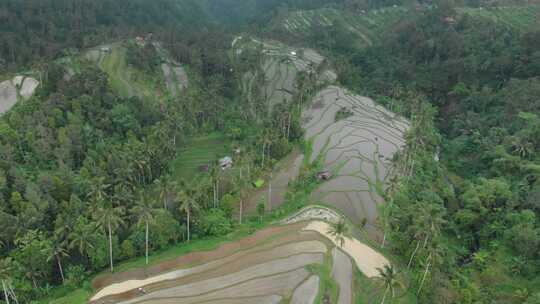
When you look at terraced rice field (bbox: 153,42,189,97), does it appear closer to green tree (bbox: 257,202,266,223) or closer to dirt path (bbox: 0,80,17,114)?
dirt path (bbox: 0,80,17,114)

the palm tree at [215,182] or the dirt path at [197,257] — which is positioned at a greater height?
the palm tree at [215,182]

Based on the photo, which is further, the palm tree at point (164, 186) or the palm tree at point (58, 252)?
the palm tree at point (164, 186)

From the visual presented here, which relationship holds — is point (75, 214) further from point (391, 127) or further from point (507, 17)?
point (507, 17)

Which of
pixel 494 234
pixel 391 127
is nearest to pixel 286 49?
pixel 391 127

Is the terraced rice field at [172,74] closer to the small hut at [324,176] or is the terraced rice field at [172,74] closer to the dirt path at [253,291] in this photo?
the small hut at [324,176]

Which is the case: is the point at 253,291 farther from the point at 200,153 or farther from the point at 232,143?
the point at 232,143

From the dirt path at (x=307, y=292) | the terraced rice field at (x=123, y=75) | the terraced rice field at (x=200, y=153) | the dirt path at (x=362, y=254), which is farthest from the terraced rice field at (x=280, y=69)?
the dirt path at (x=307, y=292)
